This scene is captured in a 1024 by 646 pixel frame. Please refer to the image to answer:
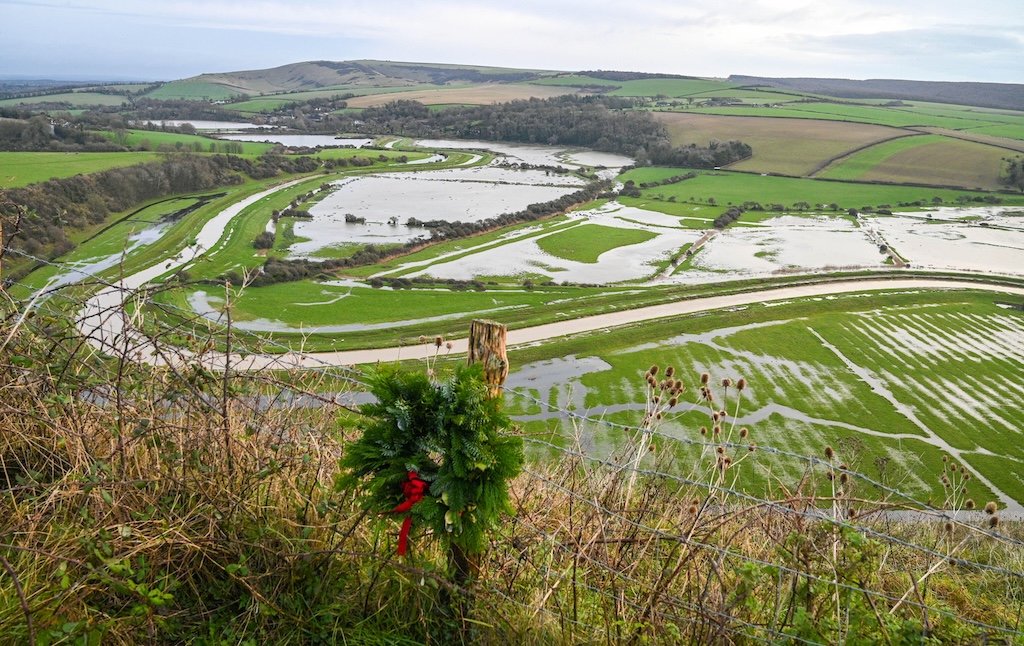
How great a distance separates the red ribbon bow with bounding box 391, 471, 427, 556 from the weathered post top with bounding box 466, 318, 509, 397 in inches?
28.0

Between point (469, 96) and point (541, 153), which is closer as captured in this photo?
point (541, 153)

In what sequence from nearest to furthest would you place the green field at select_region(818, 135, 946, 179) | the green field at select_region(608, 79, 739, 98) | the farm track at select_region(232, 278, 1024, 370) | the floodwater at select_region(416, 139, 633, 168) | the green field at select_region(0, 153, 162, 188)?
Result: the farm track at select_region(232, 278, 1024, 370) < the green field at select_region(0, 153, 162, 188) < the green field at select_region(818, 135, 946, 179) < the floodwater at select_region(416, 139, 633, 168) < the green field at select_region(608, 79, 739, 98)

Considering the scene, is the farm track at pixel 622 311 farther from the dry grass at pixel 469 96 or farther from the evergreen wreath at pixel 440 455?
the dry grass at pixel 469 96

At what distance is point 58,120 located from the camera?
260 ft

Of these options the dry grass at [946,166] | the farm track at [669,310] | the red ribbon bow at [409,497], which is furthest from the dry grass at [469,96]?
the red ribbon bow at [409,497]

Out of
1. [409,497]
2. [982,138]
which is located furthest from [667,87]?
[409,497]

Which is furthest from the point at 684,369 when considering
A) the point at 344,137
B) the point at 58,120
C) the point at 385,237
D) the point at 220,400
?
the point at 344,137

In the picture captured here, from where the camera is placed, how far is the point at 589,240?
170ft

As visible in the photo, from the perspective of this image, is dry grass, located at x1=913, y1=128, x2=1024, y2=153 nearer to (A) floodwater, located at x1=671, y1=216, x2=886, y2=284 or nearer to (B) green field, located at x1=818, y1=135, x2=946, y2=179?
(B) green field, located at x1=818, y1=135, x2=946, y2=179

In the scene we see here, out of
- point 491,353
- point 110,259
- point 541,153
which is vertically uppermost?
point 491,353

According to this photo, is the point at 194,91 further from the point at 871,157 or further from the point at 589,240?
the point at 871,157

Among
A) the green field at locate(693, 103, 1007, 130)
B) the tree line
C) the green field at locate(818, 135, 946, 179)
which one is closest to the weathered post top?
the tree line

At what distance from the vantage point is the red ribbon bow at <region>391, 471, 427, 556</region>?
12.5 feet

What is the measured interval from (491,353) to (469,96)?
151554mm
